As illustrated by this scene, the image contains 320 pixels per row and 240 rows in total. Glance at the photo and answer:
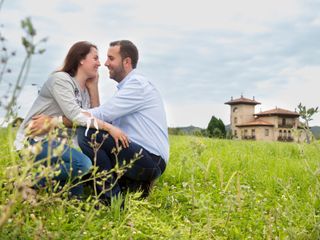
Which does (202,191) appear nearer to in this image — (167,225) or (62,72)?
(167,225)

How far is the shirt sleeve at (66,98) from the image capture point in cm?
433

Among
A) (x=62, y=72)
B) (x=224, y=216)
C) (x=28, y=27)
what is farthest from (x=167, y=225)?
(x=28, y=27)

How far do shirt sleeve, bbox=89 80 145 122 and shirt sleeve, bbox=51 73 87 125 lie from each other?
0.19 m

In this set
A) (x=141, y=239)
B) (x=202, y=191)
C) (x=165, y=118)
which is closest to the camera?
(x=141, y=239)

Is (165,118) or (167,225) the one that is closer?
(167,225)

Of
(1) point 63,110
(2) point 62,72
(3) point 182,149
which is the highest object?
(2) point 62,72

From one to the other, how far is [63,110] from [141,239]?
1279 mm

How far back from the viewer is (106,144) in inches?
175

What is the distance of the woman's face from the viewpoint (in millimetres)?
4742

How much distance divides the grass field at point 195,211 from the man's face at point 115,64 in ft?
3.56

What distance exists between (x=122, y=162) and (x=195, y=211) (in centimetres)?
78

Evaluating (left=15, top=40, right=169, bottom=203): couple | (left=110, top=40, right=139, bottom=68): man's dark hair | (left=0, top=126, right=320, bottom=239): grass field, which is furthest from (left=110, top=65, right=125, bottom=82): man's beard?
(left=0, top=126, right=320, bottom=239): grass field

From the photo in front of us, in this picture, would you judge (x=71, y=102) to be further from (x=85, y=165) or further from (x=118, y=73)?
(x=118, y=73)

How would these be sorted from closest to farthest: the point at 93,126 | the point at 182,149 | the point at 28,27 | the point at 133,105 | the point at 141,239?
the point at 28,27 → the point at 141,239 → the point at 93,126 → the point at 133,105 → the point at 182,149
